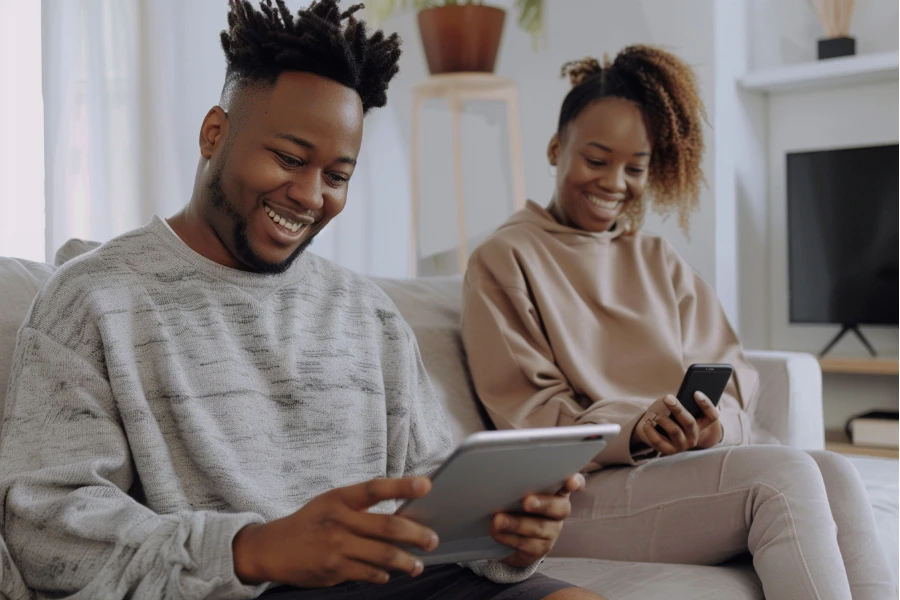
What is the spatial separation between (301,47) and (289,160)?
0.42 ft

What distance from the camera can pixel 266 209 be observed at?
A: 1.11 metres

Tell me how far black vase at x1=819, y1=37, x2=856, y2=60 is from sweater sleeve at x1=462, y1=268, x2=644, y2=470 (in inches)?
83.2

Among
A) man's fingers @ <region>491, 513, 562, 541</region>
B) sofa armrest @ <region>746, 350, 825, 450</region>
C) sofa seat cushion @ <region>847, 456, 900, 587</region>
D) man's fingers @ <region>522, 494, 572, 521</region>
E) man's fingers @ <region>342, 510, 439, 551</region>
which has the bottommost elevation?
sofa seat cushion @ <region>847, 456, 900, 587</region>

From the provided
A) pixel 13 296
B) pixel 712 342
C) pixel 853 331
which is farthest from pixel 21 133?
pixel 853 331

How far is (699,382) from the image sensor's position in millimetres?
1390

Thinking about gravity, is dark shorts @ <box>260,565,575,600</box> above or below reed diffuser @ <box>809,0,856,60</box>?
below

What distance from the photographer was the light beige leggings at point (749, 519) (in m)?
1.23

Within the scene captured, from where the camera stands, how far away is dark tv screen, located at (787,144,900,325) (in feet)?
10.5

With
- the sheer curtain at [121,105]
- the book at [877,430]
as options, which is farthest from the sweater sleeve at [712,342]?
the book at [877,430]

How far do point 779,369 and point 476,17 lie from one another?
1652 millimetres

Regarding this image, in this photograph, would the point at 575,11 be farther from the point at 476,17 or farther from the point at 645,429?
the point at 645,429

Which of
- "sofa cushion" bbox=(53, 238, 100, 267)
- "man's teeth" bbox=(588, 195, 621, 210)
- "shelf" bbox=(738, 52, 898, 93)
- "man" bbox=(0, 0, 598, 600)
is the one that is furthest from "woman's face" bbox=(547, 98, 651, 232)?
"shelf" bbox=(738, 52, 898, 93)

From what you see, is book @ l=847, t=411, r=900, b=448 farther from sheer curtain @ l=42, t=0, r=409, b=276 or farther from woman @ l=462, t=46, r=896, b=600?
sheer curtain @ l=42, t=0, r=409, b=276

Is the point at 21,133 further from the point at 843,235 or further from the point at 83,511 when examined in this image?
the point at 843,235
